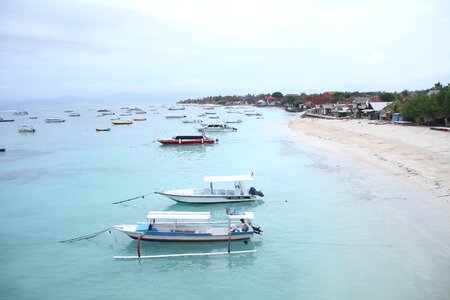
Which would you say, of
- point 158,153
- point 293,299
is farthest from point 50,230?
point 158,153

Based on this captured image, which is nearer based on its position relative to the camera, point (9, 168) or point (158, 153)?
point (9, 168)

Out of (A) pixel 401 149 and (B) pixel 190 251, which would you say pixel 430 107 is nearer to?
(A) pixel 401 149

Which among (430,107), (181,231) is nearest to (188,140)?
(430,107)

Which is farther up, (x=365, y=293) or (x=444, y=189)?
(x=444, y=189)

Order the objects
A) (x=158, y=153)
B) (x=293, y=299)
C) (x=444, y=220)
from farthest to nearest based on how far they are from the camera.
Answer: (x=158, y=153), (x=444, y=220), (x=293, y=299)

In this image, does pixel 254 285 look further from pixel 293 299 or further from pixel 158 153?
pixel 158 153

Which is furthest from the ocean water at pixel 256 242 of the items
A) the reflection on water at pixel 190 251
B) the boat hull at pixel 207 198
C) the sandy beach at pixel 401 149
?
the sandy beach at pixel 401 149

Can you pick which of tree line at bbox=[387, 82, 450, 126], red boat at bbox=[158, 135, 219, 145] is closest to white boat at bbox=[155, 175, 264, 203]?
red boat at bbox=[158, 135, 219, 145]
